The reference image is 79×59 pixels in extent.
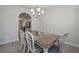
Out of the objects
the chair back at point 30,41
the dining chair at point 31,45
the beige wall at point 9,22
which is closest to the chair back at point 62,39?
the dining chair at point 31,45

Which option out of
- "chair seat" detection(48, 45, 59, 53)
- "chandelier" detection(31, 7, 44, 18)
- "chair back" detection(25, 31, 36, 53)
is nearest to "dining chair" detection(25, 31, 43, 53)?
"chair back" detection(25, 31, 36, 53)

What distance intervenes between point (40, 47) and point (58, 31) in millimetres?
355

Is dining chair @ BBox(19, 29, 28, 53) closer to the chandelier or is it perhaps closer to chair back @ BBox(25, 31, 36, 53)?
chair back @ BBox(25, 31, 36, 53)

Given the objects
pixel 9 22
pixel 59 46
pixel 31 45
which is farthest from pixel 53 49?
pixel 9 22

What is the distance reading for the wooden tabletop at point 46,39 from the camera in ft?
4.45

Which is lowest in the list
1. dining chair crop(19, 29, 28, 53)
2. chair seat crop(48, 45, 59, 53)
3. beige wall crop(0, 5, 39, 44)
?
chair seat crop(48, 45, 59, 53)

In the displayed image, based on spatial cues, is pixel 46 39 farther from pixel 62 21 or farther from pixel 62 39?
pixel 62 21

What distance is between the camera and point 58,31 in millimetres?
1354

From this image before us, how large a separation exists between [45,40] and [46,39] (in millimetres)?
27

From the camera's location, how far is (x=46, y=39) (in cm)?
141

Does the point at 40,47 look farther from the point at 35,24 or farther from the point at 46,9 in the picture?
the point at 46,9

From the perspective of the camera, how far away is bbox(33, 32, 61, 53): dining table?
4.43 feet

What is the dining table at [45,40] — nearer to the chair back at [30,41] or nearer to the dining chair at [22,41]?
the chair back at [30,41]
